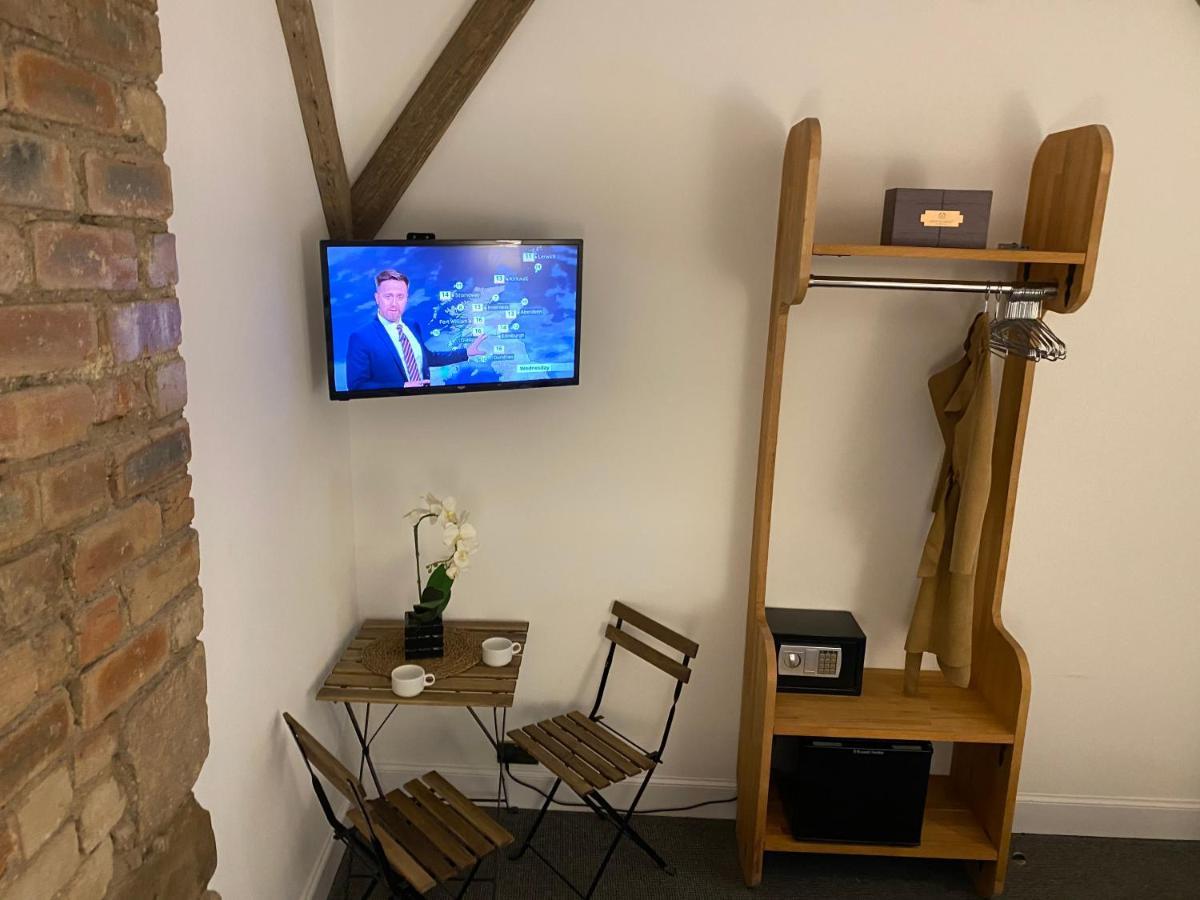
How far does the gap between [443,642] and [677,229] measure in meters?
1.46

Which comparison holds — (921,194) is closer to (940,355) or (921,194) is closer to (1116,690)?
(940,355)

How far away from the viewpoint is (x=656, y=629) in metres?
2.77

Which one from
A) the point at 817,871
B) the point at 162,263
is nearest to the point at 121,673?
the point at 162,263

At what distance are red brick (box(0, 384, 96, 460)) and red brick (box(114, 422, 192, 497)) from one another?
10 centimetres

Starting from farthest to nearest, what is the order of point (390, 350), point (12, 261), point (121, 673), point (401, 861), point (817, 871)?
point (817, 871) → point (390, 350) → point (401, 861) → point (121, 673) → point (12, 261)

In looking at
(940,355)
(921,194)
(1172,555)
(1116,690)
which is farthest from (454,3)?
(1116,690)

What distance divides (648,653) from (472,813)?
27.9 inches

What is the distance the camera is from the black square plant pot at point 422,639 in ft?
8.52

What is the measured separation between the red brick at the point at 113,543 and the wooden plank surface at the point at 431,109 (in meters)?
1.44

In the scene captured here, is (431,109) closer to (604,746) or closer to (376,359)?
(376,359)

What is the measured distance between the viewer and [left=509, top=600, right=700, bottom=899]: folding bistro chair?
2.56 metres

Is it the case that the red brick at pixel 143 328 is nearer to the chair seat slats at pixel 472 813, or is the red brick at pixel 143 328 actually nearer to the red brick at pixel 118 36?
the red brick at pixel 118 36

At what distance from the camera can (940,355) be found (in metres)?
2.66

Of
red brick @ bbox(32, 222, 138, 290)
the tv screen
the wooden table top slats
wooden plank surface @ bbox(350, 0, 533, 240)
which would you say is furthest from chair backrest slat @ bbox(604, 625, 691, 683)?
red brick @ bbox(32, 222, 138, 290)
